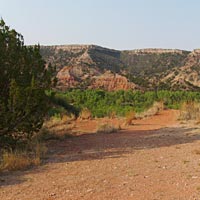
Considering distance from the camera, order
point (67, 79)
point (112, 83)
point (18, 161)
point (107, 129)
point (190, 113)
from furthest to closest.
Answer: point (112, 83)
point (67, 79)
point (190, 113)
point (107, 129)
point (18, 161)

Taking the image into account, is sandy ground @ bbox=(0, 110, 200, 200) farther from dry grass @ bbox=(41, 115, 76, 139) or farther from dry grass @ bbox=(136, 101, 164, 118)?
dry grass @ bbox=(136, 101, 164, 118)

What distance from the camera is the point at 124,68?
72750 millimetres

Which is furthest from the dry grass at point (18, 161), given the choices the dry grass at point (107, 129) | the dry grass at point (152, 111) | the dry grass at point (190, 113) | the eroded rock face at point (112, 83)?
the eroded rock face at point (112, 83)

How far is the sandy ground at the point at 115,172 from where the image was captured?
6633 mm

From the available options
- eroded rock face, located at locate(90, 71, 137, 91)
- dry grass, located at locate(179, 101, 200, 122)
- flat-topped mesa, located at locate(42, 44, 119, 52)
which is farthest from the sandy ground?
flat-topped mesa, located at locate(42, 44, 119, 52)

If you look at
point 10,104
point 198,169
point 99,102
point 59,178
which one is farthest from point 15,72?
point 99,102

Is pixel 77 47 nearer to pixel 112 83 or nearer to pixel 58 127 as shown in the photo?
pixel 112 83

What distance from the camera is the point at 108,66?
68125 mm

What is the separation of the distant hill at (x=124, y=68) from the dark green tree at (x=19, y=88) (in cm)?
3938

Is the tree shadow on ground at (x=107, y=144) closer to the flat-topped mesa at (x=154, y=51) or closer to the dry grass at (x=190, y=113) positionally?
the dry grass at (x=190, y=113)

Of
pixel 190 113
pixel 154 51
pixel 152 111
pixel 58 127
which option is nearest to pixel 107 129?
pixel 58 127

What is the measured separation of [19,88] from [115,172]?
11.1ft

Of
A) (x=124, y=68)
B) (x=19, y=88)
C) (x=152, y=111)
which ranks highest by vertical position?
(x=124, y=68)

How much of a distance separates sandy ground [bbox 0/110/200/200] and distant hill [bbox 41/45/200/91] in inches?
1542
